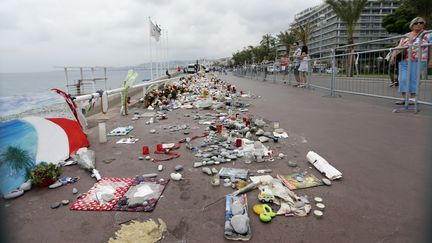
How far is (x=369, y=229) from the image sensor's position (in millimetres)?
1856

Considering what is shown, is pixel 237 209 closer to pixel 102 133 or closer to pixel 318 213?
pixel 318 213

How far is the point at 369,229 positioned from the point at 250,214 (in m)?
0.84

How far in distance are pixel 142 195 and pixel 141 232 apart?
58cm

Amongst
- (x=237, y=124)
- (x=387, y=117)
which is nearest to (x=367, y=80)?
(x=387, y=117)

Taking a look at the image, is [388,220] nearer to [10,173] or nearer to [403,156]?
[403,156]

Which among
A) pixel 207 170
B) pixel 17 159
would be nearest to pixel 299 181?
pixel 207 170

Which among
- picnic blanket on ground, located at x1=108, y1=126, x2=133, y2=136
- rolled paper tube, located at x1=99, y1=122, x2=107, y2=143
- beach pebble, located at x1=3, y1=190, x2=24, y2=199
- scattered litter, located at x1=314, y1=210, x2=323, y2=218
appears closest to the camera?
scattered litter, located at x1=314, y1=210, x2=323, y2=218

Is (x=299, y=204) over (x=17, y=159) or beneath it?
beneath

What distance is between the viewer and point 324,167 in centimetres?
284

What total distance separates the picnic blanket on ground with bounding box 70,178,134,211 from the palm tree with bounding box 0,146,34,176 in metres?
0.81

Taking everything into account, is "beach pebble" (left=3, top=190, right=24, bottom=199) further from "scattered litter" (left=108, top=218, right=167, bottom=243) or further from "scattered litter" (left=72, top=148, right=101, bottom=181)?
"scattered litter" (left=108, top=218, right=167, bottom=243)

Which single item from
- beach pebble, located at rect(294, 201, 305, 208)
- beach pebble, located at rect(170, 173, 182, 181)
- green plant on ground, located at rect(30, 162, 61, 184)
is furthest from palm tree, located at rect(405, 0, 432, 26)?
green plant on ground, located at rect(30, 162, 61, 184)

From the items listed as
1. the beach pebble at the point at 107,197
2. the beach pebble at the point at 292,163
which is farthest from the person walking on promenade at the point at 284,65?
the beach pebble at the point at 107,197

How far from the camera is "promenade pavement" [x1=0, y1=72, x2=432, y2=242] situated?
1.86m
